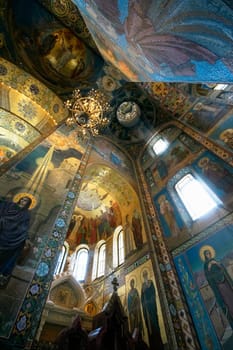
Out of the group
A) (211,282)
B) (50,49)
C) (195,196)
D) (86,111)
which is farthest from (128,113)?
(211,282)

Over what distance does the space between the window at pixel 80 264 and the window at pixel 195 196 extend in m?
5.92

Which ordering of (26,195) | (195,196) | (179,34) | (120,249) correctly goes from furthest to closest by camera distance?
(120,249)
(195,196)
(26,195)
(179,34)

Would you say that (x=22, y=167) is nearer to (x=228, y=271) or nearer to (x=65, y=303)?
(x=65, y=303)

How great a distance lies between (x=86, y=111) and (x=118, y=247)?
6.74 metres

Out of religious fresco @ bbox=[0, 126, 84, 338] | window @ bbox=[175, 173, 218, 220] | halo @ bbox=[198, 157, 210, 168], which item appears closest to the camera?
religious fresco @ bbox=[0, 126, 84, 338]

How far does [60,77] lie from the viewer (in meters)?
9.45

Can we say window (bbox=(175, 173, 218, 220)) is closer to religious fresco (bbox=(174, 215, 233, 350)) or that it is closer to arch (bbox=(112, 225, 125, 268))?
religious fresco (bbox=(174, 215, 233, 350))

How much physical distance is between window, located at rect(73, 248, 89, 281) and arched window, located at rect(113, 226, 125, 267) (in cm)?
200

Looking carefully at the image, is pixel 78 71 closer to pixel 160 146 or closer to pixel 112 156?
pixel 112 156

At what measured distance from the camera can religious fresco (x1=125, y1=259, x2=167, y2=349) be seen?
4.65m

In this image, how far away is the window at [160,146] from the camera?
9125 mm

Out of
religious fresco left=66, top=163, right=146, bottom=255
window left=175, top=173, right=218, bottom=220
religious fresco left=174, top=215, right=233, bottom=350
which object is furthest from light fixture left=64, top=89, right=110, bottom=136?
religious fresco left=174, top=215, right=233, bottom=350

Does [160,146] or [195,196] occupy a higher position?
[160,146]

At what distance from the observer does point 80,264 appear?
933cm
